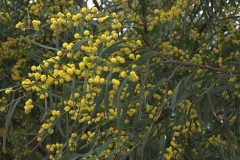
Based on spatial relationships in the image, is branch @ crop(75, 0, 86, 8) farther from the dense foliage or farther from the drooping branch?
the dense foliage

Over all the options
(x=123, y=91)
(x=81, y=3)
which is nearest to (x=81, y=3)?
(x=81, y=3)

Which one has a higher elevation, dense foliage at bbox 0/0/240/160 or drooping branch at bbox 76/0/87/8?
drooping branch at bbox 76/0/87/8

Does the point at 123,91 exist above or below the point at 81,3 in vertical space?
below

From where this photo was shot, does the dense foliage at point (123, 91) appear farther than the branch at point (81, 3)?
No

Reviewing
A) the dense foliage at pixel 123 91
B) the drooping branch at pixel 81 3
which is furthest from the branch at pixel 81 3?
the dense foliage at pixel 123 91

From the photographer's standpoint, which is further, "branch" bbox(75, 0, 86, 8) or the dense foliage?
"branch" bbox(75, 0, 86, 8)

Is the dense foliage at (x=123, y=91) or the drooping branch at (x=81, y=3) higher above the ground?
the drooping branch at (x=81, y=3)

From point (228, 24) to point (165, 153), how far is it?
125 cm

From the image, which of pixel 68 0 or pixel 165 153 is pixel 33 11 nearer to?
pixel 68 0

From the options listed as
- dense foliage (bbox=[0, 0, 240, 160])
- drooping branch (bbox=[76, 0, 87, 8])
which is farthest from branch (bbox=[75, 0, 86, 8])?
dense foliage (bbox=[0, 0, 240, 160])

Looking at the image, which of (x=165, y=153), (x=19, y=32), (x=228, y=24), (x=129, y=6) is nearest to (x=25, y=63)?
(x=19, y=32)

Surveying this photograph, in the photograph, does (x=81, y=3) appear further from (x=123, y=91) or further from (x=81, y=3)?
(x=123, y=91)

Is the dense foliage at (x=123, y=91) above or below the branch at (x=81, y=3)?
below

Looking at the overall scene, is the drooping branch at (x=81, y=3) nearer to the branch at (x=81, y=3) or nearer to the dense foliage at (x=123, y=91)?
the branch at (x=81, y=3)
